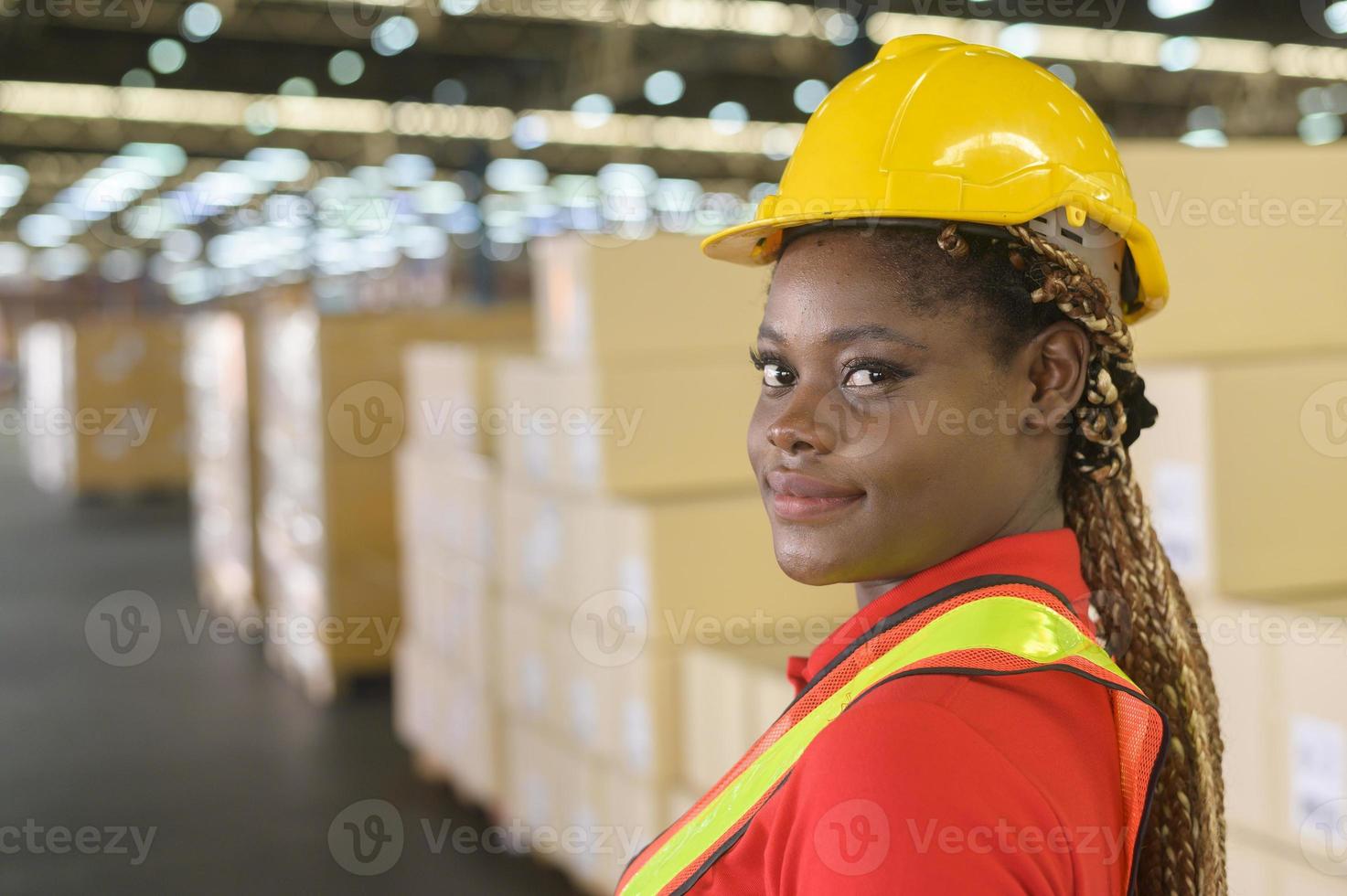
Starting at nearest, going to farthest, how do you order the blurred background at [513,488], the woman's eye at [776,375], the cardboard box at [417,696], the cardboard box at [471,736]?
the woman's eye at [776,375]
the blurred background at [513,488]
the cardboard box at [471,736]
the cardboard box at [417,696]

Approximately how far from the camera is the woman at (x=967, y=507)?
2.84ft

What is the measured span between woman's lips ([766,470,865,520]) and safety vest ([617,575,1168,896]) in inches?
4.0

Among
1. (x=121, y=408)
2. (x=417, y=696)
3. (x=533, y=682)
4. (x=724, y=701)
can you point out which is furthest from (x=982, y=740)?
(x=121, y=408)

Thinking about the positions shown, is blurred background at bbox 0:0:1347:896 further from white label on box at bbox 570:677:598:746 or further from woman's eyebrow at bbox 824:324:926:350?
woman's eyebrow at bbox 824:324:926:350

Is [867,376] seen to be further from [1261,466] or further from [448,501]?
[448,501]

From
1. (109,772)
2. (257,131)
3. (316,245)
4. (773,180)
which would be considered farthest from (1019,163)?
(316,245)

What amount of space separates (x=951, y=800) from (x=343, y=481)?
22.7 ft

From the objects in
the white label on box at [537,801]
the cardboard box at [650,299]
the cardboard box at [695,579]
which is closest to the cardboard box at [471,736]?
the white label on box at [537,801]

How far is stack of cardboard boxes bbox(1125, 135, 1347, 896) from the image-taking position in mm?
2424

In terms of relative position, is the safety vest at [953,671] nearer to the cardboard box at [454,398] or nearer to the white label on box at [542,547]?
the white label on box at [542,547]

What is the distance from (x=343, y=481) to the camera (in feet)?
24.3

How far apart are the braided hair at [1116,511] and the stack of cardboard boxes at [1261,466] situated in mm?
1287

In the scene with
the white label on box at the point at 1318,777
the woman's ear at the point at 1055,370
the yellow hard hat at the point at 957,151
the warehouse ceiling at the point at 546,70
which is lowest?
the white label on box at the point at 1318,777

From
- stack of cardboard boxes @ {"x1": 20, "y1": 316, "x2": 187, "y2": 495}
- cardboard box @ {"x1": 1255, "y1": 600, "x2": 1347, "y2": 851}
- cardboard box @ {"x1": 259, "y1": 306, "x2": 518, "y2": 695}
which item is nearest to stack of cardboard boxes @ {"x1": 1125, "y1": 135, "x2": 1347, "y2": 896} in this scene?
cardboard box @ {"x1": 1255, "y1": 600, "x2": 1347, "y2": 851}
